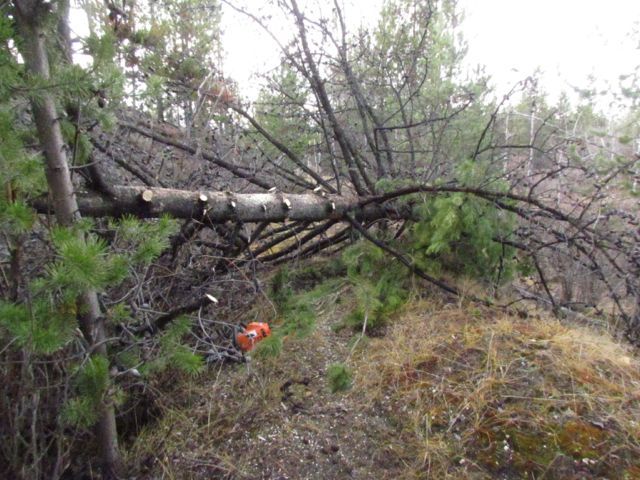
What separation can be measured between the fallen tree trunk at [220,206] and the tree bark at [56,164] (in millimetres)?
111

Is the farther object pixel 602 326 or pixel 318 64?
pixel 318 64

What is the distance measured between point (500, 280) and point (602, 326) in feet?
3.04

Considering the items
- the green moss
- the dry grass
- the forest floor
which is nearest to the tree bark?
the forest floor

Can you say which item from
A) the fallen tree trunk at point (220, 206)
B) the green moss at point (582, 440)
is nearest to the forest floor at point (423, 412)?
the green moss at point (582, 440)

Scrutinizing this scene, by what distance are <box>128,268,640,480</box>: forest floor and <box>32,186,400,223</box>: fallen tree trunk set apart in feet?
3.62

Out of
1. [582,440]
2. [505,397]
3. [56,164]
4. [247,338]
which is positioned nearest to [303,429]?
[247,338]

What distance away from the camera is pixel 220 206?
3098 mm

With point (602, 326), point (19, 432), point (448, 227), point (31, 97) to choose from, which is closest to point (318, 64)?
point (448, 227)

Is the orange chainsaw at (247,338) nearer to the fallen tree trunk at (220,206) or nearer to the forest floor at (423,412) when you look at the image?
the forest floor at (423,412)

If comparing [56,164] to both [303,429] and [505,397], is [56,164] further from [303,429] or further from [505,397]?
[505,397]

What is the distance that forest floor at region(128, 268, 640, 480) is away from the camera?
2.26m

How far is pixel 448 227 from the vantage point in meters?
3.48

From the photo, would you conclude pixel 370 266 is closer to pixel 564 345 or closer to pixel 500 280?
pixel 500 280

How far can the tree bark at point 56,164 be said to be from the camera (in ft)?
6.03
